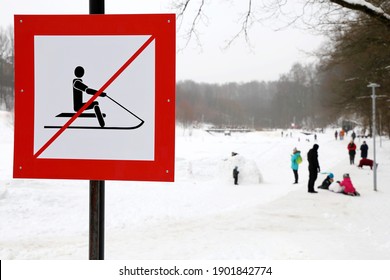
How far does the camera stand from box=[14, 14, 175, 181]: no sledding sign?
1899 millimetres

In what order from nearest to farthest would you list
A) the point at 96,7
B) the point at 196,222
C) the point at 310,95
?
the point at 96,7
the point at 196,222
the point at 310,95

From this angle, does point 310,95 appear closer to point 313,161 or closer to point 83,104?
point 313,161

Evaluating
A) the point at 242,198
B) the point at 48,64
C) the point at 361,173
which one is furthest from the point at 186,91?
the point at 48,64

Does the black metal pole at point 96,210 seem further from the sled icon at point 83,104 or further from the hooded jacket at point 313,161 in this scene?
the hooded jacket at point 313,161

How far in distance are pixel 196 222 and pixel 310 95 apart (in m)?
66.4

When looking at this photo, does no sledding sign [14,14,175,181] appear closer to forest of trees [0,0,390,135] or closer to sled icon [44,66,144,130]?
→ sled icon [44,66,144,130]

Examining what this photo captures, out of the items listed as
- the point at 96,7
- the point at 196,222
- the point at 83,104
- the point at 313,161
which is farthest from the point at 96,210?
the point at 313,161

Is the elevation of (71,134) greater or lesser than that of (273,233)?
greater

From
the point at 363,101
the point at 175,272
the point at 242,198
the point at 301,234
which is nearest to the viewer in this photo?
the point at 175,272

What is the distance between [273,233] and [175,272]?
3933 mm

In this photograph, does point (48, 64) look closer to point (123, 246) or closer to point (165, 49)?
point (165, 49)

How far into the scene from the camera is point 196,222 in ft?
23.3

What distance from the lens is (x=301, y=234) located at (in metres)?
5.95

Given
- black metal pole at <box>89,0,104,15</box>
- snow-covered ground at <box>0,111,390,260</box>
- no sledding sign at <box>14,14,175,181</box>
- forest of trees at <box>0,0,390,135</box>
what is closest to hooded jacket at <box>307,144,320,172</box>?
snow-covered ground at <box>0,111,390,260</box>
